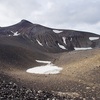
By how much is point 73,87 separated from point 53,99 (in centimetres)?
486

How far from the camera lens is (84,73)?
88.6 feet

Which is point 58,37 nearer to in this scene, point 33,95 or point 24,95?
point 33,95

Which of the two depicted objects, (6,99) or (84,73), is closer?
(6,99)

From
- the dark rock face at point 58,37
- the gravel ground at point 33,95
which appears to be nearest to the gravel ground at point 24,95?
the gravel ground at point 33,95

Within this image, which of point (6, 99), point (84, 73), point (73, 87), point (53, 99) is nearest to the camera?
point (6, 99)

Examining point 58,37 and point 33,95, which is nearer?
point 33,95

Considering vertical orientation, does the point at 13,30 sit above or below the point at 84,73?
above

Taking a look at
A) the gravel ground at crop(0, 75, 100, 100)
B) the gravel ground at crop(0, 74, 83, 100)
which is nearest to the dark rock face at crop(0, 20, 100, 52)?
the gravel ground at crop(0, 75, 100, 100)

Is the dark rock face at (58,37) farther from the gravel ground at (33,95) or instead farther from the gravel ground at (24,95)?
the gravel ground at (24,95)

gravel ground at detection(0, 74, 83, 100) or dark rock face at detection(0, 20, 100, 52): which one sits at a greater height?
dark rock face at detection(0, 20, 100, 52)

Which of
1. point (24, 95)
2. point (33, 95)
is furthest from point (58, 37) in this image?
point (24, 95)

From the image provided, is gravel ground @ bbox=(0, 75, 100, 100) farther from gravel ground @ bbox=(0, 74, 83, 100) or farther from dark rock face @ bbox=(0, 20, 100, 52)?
dark rock face @ bbox=(0, 20, 100, 52)

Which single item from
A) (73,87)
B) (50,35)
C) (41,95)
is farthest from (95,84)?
(50,35)

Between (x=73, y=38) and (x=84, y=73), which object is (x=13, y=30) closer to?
(x=73, y=38)
